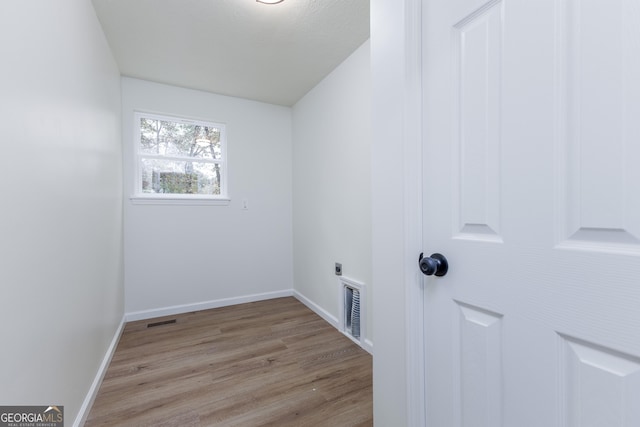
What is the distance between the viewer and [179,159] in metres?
3.04

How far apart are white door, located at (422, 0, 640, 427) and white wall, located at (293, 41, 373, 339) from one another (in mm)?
1279

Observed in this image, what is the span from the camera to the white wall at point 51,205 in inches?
34.1

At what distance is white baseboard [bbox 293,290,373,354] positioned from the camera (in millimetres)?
2176

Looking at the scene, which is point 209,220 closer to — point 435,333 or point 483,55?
point 435,333

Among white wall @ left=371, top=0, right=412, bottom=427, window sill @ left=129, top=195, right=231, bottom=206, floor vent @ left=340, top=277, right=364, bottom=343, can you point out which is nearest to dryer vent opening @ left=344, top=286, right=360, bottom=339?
floor vent @ left=340, top=277, right=364, bottom=343

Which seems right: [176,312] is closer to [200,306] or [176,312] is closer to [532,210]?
[200,306]

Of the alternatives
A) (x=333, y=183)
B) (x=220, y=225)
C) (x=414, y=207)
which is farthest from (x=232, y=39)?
→ (x=414, y=207)

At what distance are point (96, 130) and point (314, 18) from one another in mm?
1699

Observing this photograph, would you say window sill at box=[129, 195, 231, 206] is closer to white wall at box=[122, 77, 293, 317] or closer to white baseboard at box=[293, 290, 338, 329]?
white wall at box=[122, 77, 293, 317]

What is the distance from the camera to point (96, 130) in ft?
5.98

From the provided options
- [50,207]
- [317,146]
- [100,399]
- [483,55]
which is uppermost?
[317,146]

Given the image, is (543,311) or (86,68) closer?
(543,311)

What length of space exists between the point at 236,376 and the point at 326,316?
1114mm

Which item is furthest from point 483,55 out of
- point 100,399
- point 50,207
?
point 100,399
